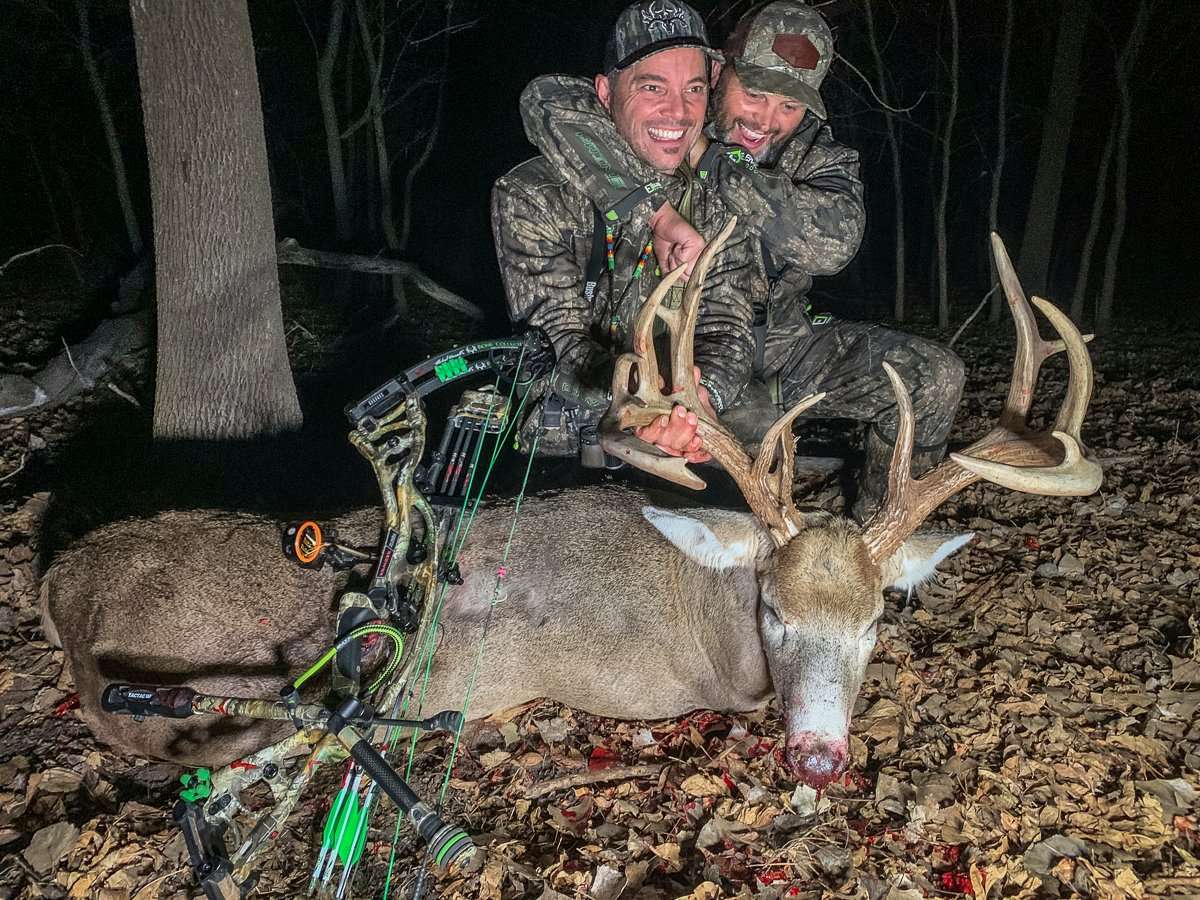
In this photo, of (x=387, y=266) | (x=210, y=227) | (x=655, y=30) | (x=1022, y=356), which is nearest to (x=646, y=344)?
(x=1022, y=356)

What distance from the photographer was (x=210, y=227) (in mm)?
4723

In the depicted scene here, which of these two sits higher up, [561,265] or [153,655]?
[561,265]

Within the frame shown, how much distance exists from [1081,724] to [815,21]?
12.2 feet

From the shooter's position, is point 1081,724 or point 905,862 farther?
point 1081,724

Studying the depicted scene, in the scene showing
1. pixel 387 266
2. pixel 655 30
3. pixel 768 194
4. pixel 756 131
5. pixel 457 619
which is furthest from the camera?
pixel 387 266

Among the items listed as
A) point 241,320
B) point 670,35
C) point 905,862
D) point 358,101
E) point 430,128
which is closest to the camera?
point 905,862

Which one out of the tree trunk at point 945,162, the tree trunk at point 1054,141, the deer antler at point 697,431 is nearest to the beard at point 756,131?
the deer antler at point 697,431

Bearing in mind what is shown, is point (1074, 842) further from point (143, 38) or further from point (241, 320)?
point (143, 38)

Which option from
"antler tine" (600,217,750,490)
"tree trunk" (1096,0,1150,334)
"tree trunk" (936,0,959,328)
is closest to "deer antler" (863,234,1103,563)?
"antler tine" (600,217,750,490)

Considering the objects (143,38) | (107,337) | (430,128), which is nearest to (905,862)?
(143,38)

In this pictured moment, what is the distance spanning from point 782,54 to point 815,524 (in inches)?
100.0

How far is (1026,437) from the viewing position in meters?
3.19

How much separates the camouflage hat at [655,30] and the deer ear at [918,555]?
103 inches

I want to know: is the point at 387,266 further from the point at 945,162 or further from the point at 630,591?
the point at 945,162
